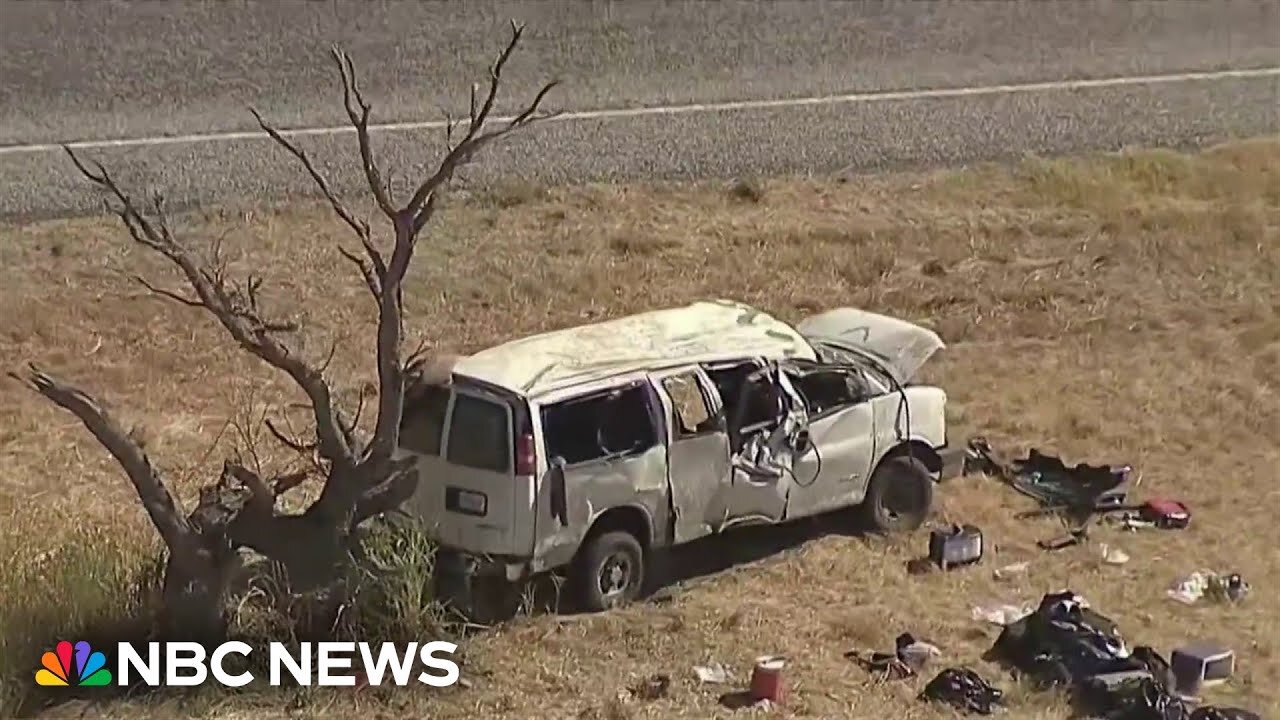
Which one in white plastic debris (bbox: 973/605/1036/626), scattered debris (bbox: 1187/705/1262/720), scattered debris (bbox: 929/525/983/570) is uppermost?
scattered debris (bbox: 929/525/983/570)

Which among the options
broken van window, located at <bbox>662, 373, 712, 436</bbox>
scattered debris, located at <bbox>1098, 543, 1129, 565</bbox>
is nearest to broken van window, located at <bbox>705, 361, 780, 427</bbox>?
broken van window, located at <bbox>662, 373, 712, 436</bbox>

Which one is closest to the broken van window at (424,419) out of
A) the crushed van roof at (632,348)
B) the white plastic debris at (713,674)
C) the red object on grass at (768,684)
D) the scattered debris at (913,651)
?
the crushed van roof at (632,348)

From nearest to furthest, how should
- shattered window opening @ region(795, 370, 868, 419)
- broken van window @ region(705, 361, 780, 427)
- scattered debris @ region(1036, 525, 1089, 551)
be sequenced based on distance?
broken van window @ region(705, 361, 780, 427)
shattered window opening @ region(795, 370, 868, 419)
scattered debris @ region(1036, 525, 1089, 551)

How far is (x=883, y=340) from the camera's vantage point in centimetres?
1297

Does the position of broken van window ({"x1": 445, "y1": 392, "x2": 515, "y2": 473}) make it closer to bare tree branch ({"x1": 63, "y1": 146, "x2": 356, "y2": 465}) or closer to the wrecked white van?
the wrecked white van

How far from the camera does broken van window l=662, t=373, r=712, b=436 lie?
1109 centimetres

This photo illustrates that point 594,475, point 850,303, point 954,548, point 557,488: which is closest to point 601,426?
point 594,475

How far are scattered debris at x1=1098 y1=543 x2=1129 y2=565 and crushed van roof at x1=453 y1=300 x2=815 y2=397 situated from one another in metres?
2.11

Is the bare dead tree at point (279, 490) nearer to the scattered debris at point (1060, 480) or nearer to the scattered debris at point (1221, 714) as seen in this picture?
the scattered debris at point (1221, 714)

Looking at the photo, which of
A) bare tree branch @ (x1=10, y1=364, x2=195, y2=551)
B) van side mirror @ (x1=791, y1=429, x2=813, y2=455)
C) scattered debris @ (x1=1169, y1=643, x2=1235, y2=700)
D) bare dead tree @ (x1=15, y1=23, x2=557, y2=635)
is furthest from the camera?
van side mirror @ (x1=791, y1=429, x2=813, y2=455)

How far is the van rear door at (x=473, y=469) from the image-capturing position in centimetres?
1036

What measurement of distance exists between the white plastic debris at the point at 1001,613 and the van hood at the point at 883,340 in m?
1.88

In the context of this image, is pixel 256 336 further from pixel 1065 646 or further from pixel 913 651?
pixel 1065 646

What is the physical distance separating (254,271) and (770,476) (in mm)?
6387
